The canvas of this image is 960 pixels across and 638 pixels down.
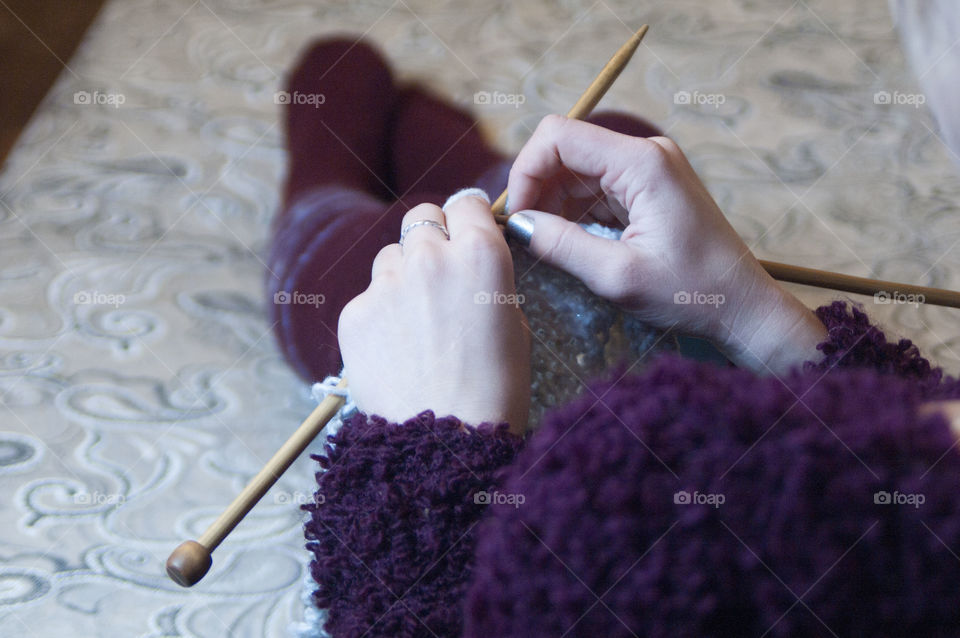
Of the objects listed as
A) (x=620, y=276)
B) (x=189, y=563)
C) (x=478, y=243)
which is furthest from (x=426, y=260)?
(x=189, y=563)

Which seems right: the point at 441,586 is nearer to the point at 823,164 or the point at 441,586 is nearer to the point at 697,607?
the point at 697,607

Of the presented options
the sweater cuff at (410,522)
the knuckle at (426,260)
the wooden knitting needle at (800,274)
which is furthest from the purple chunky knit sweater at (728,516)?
the wooden knitting needle at (800,274)

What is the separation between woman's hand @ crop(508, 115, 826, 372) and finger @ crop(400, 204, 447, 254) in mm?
72

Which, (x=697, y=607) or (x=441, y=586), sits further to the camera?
(x=441, y=586)

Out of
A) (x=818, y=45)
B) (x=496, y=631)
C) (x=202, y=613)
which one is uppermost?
(x=496, y=631)

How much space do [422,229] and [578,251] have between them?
120 millimetres

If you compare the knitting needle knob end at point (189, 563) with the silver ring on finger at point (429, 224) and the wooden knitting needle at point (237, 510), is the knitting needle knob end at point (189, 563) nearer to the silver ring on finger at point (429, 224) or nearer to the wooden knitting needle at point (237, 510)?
the wooden knitting needle at point (237, 510)

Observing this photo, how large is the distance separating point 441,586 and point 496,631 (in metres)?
0.12

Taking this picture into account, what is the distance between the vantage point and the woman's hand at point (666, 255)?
57 cm

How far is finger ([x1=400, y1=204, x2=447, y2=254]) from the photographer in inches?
22.0

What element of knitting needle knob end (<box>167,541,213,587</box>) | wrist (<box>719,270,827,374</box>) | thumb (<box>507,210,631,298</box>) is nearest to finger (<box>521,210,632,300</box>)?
thumb (<box>507,210,631,298</box>)

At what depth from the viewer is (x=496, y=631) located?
34 centimetres

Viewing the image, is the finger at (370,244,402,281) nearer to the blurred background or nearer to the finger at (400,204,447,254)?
the finger at (400,204,447,254)

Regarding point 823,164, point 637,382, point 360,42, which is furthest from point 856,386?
point 360,42
